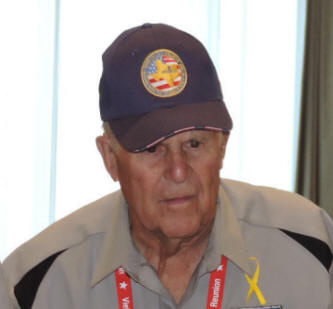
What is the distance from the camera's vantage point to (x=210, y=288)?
1583mm

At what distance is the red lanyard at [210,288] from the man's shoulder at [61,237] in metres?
0.15

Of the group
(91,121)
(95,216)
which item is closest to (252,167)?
(91,121)

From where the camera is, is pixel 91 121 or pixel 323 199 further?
pixel 323 199

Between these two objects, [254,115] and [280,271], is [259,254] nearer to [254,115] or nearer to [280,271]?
[280,271]

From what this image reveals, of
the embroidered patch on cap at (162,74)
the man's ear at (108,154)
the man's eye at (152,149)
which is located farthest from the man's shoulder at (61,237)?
the embroidered patch on cap at (162,74)

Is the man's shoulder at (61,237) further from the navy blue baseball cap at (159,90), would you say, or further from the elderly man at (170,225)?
the navy blue baseball cap at (159,90)

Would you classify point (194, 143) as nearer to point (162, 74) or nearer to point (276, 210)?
point (162, 74)

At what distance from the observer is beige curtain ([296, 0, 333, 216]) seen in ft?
14.5

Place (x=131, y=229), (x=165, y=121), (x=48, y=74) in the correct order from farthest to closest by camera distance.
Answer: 1. (x=48, y=74)
2. (x=131, y=229)
3. (x=165, y=121)

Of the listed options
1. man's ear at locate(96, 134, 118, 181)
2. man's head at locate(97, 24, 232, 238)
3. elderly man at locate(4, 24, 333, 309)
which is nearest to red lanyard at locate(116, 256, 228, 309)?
elderly man at locate(4, 24, 333, 309)

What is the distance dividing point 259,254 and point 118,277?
1.16 ft

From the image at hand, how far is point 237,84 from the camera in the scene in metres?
4.45

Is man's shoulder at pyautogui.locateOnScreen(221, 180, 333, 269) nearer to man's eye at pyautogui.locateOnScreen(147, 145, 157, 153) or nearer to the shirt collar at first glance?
the shirt collar

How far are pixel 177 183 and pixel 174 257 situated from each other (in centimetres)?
29
